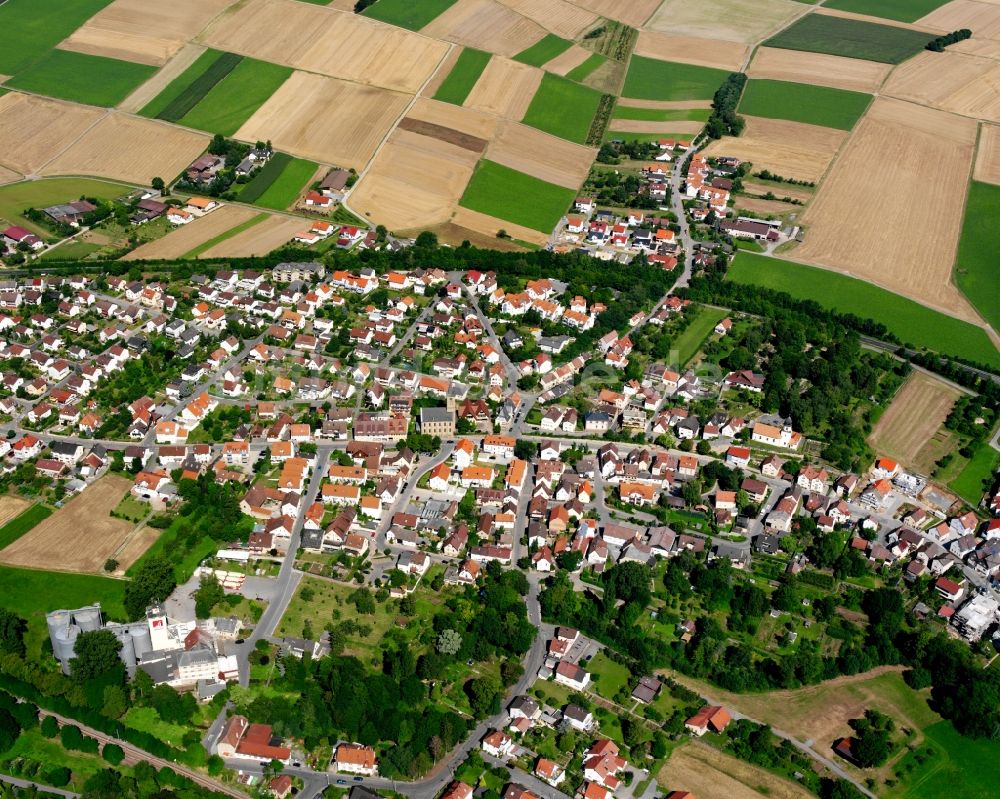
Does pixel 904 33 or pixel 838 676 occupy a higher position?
pixel 904 33

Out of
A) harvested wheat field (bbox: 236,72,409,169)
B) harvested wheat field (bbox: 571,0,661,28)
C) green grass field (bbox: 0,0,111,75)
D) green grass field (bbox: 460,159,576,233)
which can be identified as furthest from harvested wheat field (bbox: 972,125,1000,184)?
green grass field (bbox: 0,0,111,75)

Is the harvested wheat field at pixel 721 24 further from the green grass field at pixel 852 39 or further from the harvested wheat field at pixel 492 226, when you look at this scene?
the harvested wheat field at pixel 492 226

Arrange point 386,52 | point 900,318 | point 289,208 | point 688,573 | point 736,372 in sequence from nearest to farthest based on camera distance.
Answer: point 688,573
point 736,372
point 900,318
point 289,208
point 386,52

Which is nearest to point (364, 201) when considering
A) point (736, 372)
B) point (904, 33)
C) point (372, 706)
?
point (736, 372)

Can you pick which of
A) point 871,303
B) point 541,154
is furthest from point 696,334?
point 541,154

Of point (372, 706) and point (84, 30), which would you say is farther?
point (84, 30)

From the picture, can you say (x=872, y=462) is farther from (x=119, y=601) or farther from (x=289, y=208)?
(x=289, y=208)

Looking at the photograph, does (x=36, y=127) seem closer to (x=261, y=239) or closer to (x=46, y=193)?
(x=46, y=193)

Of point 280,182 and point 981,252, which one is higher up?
point 981,252
